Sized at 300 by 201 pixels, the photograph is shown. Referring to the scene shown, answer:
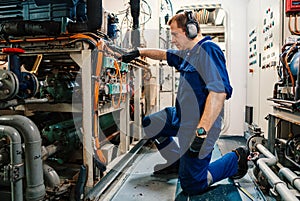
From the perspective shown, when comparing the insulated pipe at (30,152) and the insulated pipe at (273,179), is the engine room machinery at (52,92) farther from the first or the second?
the insulated pipe at (273,179)

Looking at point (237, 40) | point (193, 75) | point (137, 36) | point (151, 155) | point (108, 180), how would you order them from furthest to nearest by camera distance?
1. point (237, 40)
2. point (151, 155)
3. point (137, 36)
4. point (108, 180)
5. point (193, 75)

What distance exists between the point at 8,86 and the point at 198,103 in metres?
1.26

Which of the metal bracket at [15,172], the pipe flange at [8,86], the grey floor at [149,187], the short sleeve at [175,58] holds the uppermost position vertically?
the short sleeve at [175,58]

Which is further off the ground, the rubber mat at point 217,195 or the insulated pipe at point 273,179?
the insulated pipe at point 273,179

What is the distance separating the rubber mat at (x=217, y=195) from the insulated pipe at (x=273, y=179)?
11.2 inches

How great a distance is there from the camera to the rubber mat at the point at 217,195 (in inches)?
73.5

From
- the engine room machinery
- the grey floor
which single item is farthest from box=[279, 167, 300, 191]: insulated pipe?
the engine room machinery

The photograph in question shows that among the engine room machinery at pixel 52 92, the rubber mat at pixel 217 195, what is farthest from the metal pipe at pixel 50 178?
the rubber mat at pixel 217 195

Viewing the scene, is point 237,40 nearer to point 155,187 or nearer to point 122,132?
point 122,132

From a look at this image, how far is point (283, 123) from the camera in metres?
2.59

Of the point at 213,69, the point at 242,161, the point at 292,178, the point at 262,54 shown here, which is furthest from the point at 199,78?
the point at 262,54

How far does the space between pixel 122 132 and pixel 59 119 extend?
65 centimetres

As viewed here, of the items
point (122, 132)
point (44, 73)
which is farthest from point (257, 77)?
point (44, 73)

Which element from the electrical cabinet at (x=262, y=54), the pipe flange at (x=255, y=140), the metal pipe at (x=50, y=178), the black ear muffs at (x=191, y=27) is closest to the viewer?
the metal pipe at (x=50, y=178)
